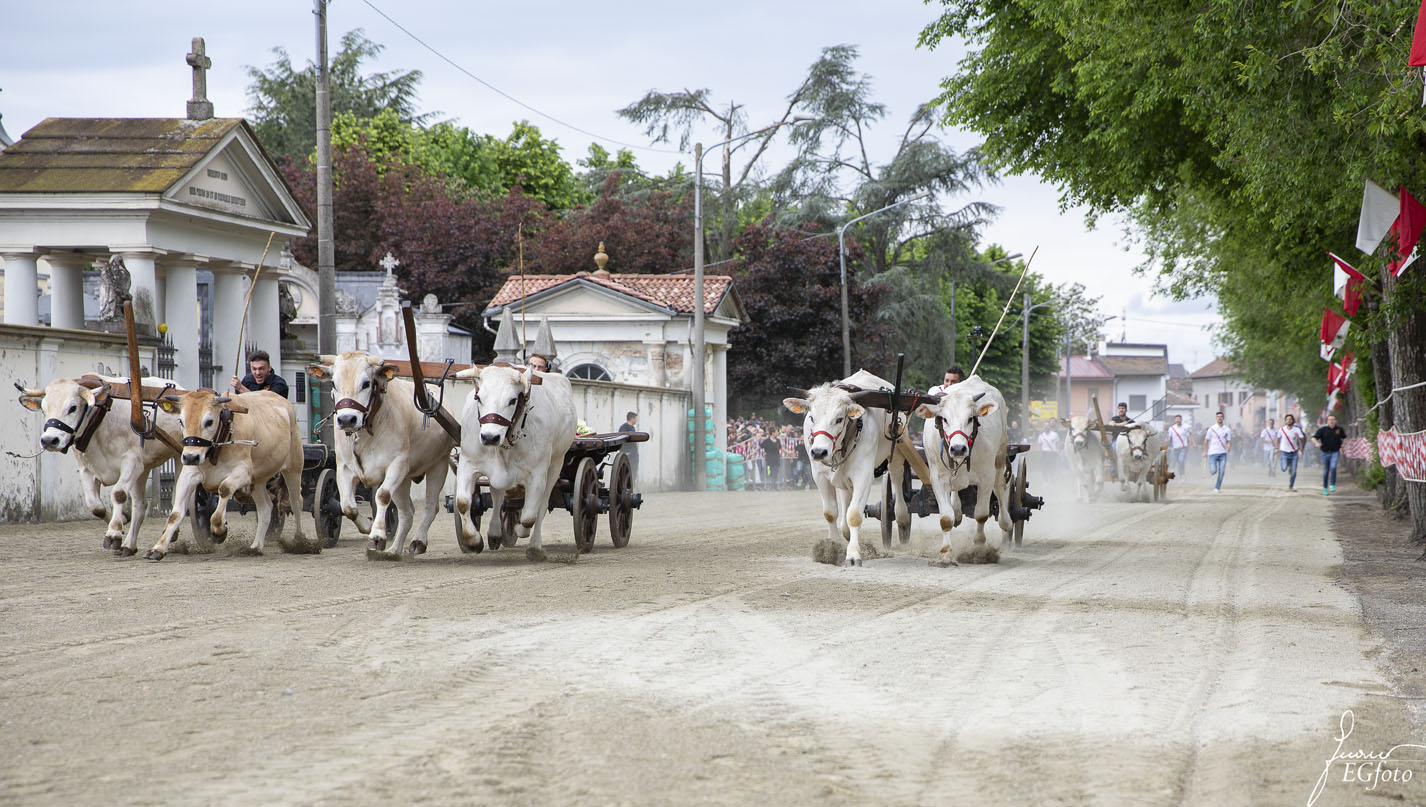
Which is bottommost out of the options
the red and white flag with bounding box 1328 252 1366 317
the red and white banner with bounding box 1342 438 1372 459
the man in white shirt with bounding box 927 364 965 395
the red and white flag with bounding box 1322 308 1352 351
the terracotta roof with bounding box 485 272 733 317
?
the red and white banner with bounding box 1342 438 1372 459

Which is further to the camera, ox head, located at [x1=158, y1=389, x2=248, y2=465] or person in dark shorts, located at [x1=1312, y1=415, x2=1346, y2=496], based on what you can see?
person in dark shorts, located at [x1=1312, y1=415, x2=1346, y2=496]

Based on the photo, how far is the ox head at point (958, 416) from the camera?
12656 millimetres

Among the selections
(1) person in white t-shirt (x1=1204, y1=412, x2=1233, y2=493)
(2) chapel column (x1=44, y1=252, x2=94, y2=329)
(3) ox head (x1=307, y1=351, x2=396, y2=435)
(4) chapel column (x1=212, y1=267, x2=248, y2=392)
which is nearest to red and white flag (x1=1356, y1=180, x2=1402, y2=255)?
(3) ox head (x1=307, y1=351, x2=396, y2=435)

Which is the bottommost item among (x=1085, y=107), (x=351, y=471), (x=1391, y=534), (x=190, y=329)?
(x=1391, y=534)

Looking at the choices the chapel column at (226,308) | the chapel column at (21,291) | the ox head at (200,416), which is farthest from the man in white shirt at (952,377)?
the chapel column at (21,291)

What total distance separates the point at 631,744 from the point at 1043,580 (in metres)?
7.10

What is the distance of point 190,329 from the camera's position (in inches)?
953

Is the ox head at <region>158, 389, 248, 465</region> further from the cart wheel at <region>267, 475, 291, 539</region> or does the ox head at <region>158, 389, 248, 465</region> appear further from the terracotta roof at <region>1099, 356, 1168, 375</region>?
the terracotta roof at <region>1099, 356, 1168, 375</region>

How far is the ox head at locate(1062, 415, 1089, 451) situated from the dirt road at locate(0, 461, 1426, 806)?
15.4m

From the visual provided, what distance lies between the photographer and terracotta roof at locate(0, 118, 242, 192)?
23.0m

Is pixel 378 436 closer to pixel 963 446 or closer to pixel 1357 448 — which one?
pixel 963 446

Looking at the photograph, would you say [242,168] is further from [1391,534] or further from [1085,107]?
[1391,534]

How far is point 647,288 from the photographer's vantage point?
39.5m

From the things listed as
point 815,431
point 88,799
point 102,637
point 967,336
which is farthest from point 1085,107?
point 967,336
